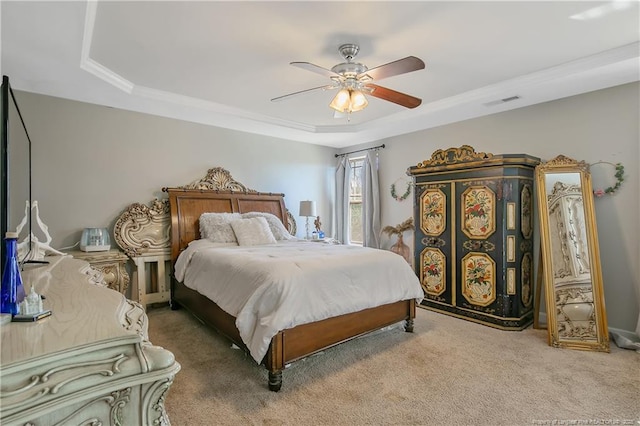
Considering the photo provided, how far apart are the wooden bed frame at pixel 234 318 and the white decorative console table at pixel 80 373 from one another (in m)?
1.31

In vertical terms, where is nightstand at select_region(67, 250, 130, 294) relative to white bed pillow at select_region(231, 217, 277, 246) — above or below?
below

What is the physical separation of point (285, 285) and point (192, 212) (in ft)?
7.84

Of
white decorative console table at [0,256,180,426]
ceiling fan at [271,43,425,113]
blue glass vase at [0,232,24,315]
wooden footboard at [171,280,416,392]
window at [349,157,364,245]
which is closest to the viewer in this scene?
white decorative console table at [0,256,180,426]

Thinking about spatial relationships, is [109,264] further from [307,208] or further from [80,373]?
[80,373]

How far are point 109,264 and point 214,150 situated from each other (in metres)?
2.04

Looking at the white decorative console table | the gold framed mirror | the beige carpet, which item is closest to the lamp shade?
the beige carpet

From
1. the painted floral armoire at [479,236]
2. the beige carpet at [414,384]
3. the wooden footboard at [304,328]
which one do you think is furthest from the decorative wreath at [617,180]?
the wooden footboard at [304,328]

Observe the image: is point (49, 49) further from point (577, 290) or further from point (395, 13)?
point (577, 290)

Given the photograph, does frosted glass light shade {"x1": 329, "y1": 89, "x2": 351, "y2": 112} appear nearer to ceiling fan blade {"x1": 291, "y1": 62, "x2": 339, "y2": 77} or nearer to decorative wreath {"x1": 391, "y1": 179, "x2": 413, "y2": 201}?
ceiling fan blade {"x1": 291, "y1": 62, "x2": 339, "y2": 77}

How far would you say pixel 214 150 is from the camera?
15.0 ft

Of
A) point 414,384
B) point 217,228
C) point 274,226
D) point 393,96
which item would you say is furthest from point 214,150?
point 414,384

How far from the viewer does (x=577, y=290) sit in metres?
3.05

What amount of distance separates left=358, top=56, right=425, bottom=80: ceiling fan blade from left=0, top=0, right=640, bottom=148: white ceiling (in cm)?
30

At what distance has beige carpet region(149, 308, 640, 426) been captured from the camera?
6.30ft
